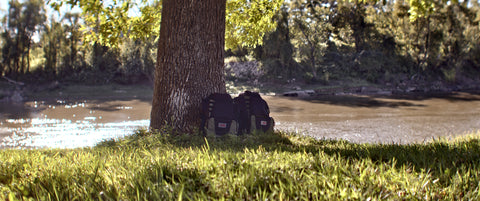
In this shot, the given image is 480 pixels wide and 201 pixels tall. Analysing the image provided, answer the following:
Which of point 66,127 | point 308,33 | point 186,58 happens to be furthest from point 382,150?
point 308,33

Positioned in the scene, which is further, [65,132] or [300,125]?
[300,125]

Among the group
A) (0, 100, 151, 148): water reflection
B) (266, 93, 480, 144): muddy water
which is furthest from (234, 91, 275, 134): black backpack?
(0, 100, 151, 148): water reflection

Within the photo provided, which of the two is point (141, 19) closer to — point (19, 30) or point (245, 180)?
point (245, 180)

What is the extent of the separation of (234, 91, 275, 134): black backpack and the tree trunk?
953 millimetres

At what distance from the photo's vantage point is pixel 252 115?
22.7 ft

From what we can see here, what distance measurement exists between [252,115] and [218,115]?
3.06 feet

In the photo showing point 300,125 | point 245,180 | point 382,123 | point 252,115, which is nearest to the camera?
point 245,180

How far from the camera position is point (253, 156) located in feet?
10.8

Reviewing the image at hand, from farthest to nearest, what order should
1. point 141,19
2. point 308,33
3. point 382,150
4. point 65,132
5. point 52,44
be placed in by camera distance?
point 308,33
point 52,44
point 65,132
point 141,19
point 382,150

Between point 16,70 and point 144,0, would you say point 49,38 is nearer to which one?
point 16,70

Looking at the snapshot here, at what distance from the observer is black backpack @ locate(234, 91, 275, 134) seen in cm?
682

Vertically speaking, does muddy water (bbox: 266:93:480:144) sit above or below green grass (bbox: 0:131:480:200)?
below

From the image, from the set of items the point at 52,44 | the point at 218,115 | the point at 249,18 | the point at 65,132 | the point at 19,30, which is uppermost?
the point at 19,30

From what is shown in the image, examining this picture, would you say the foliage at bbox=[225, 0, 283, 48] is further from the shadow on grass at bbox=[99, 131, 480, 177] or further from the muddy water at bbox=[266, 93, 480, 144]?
the shadow on grass at bbox=[99, 131, 480, 177]
